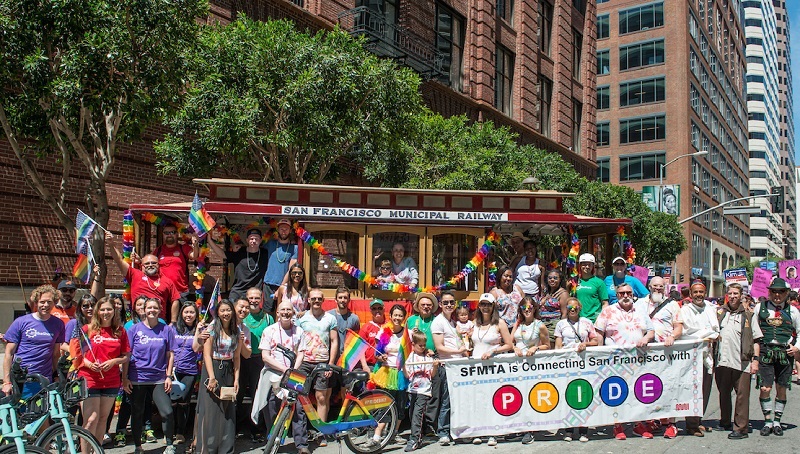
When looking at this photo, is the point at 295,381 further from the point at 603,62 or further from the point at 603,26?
the point at 603,26

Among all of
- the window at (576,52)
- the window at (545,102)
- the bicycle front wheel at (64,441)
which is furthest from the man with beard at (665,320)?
the window at (576,52)

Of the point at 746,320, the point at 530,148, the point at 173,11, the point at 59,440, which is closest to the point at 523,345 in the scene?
the point at 746,320

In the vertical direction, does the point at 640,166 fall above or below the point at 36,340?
above

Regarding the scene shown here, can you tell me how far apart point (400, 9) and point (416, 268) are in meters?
16.9

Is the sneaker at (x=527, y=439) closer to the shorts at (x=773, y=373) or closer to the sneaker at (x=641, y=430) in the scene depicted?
the sneaker at (x=641, y=430)

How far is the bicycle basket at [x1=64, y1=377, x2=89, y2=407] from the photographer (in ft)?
22.4

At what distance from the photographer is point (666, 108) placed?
200ft

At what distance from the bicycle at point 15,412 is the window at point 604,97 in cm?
6293

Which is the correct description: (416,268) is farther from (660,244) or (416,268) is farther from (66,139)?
(660,244)

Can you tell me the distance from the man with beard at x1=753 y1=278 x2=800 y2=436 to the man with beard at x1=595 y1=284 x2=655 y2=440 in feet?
5.08

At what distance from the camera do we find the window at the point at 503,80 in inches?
1296

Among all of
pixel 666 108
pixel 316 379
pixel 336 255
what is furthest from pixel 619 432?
pixel 666 108

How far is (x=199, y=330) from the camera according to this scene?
26.5 feet

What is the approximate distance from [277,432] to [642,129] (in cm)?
6044
